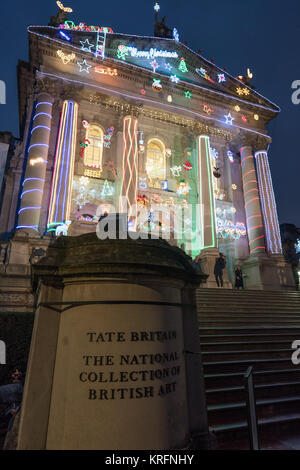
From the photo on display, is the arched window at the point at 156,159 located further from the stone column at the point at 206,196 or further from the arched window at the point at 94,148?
the arched window at the point at 94,148

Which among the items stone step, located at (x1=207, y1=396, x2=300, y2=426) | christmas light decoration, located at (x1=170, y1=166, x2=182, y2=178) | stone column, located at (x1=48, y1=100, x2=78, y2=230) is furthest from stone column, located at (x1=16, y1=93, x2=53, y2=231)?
stone step, located at (x1=207, y1=396, x2=300, y2=426)

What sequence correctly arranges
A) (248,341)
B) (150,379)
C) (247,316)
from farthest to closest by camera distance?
(247,316) < (248,341) < (150,379)

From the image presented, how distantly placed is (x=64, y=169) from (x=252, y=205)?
43.6 ft

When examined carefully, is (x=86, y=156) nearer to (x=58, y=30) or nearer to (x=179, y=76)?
(x=58, y=30)

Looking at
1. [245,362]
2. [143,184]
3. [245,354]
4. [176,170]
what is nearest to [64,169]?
[143,184]

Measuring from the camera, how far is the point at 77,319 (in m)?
2.79

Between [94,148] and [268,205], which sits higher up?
[94,148]

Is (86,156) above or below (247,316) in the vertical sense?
above

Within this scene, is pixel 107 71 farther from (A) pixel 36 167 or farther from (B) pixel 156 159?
(A) pixel 36 167

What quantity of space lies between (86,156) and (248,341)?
594 inches

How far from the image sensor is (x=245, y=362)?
237 inches
